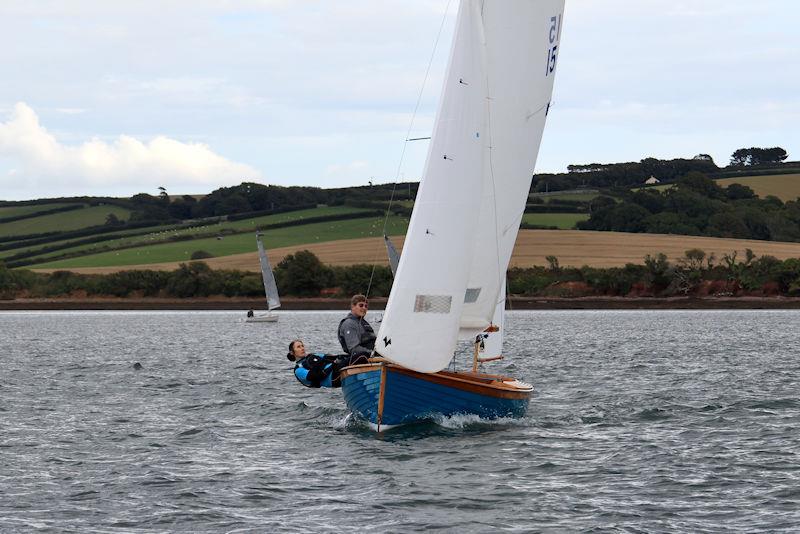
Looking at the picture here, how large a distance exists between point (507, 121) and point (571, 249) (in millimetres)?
101669

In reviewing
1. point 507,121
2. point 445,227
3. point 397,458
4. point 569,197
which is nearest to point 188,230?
point 569,197

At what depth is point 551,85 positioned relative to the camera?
2423 centimetres

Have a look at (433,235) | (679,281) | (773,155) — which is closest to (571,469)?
(433,235)

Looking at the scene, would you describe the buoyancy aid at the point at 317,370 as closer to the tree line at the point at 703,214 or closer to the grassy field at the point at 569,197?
the tree line at the point at 703,214

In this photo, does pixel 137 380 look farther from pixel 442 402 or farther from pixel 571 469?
pixel 571 469

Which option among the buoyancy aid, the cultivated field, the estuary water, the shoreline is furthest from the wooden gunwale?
the cultivated field

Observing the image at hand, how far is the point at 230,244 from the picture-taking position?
140 m

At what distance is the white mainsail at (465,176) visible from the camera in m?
21.9

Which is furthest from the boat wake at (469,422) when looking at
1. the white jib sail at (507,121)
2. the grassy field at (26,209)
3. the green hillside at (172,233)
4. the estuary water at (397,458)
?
the grassy field at (26,209)

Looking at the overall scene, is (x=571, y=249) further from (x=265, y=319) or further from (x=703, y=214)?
(x=265, y=319)

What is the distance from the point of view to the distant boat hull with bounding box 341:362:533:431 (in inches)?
862

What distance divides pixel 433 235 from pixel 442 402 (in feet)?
10.2

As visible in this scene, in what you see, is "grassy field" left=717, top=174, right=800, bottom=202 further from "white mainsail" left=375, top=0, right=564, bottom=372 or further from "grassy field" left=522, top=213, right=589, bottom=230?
"white mainsail" left=375, top=0, right=564, bottom=372

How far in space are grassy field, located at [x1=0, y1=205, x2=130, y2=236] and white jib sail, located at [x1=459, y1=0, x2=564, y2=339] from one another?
5501 inches
